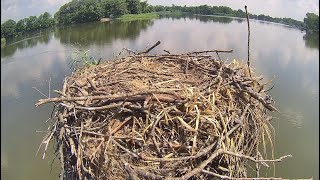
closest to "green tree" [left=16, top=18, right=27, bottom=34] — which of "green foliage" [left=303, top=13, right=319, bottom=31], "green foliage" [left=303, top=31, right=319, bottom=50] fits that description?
"green foliage" [left=303, top=31, right=319, bottom=50]

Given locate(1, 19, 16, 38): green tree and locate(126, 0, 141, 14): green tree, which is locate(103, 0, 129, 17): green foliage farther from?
locate(1, 19, 16, 38): green tree

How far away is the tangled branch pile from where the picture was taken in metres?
2.66

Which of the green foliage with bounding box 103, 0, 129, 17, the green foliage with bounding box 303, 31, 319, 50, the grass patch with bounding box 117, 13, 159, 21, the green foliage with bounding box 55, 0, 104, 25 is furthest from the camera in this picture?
the grass patch with bounding box 117, 13, 159, 21

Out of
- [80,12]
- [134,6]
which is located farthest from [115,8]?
[80,12]

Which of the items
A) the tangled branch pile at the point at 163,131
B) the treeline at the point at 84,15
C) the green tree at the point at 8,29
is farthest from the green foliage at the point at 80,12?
the tangled branch pile at the point at 163,131

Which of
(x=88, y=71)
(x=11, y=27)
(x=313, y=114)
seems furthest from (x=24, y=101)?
(x=11, y=27)

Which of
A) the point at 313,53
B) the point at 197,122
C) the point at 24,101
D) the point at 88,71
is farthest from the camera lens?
the point at 313,53

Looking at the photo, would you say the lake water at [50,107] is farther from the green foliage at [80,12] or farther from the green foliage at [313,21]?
the green foliage at [313,21]

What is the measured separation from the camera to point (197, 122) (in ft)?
8.98

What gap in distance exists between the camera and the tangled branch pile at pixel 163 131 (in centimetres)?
266

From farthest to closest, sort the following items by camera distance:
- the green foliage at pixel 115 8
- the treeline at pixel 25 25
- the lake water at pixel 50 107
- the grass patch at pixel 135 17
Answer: the grass patch at pixel 135 17 → the green foliage at pixel 115 8 → the treeline at pixel 25 25 → the lake water at pixel 50 107

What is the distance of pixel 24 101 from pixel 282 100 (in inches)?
394

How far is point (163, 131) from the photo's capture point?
9.23 ft

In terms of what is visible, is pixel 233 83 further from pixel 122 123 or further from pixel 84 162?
pixel 84 162
